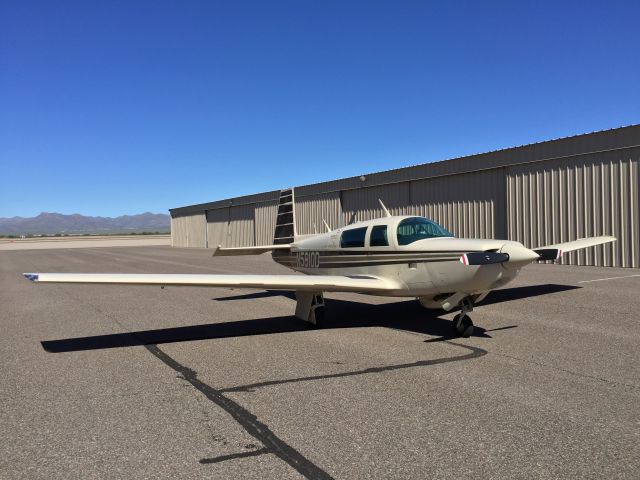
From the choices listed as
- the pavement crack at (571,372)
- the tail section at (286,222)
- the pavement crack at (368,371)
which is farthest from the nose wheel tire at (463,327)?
the tail section at (286,222)

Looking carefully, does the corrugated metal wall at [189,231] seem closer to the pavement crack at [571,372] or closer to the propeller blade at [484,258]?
the propeller blade at [484,258]

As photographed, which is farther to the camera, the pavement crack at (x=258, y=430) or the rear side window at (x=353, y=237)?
the rear side window at (x=353, y=237)

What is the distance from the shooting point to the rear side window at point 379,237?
368 inches

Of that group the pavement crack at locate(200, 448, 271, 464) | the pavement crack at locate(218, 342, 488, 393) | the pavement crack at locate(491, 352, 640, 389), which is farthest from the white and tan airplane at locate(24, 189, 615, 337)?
the pavement crack at locate(200, 448, 271, 464)

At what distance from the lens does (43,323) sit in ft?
34.9

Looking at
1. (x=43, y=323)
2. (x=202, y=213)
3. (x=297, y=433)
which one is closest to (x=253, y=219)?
(x=202, y=213)

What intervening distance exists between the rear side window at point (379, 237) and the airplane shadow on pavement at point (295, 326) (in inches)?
61.0

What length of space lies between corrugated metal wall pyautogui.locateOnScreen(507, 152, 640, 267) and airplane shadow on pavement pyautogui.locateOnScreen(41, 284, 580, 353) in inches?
361

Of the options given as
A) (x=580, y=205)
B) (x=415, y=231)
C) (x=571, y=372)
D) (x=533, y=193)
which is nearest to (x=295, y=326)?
(x=415, y=231)

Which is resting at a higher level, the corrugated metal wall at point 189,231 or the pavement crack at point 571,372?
the corrugated metal wall at point 189,231

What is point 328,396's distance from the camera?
17.6ft

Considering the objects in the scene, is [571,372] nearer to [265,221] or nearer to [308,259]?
[308,259]

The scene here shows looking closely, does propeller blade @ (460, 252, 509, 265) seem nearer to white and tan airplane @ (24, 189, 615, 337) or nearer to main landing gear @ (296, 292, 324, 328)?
white and tan airplane @ (24, 189, 615, 337)

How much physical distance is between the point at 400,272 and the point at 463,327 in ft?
4.78
